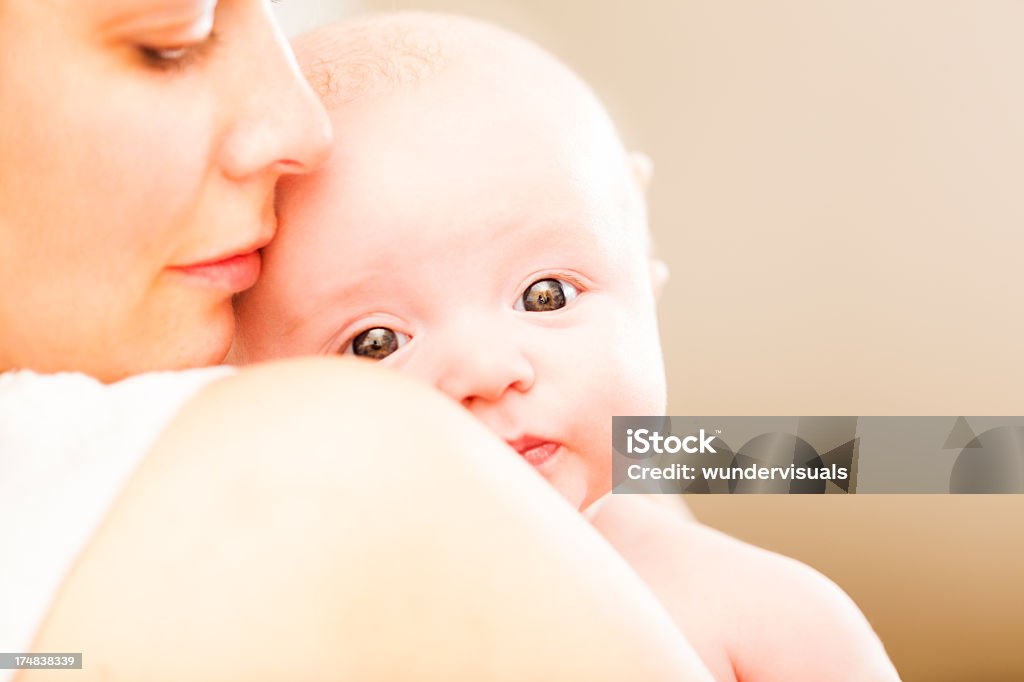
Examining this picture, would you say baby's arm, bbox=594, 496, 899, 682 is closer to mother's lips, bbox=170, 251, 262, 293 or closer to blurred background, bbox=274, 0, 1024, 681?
mother's lips, bbox=170, 251, 262, 293

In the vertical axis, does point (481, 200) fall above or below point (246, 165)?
above

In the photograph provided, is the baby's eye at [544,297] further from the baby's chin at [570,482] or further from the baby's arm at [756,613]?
the baby's arm at [756,613]

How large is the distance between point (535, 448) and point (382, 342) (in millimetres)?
174

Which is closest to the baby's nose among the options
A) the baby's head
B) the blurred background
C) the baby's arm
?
the baby's head

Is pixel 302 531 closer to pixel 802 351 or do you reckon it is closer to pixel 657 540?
pixel 657 540

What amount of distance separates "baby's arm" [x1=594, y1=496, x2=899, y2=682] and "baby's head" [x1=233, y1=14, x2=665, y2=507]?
5.7 inches

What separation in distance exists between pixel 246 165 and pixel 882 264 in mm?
1718

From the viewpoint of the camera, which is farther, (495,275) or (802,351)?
(802,351)

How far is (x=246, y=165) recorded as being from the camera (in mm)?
740

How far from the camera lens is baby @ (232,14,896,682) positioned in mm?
937

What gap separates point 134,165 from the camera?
2.25 ft

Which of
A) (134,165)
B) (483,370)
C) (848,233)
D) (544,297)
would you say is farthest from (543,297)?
(848,233)

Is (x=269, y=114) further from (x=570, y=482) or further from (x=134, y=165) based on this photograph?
(x=570, y=482)

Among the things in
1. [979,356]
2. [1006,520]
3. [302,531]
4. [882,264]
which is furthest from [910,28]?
[302,531]
